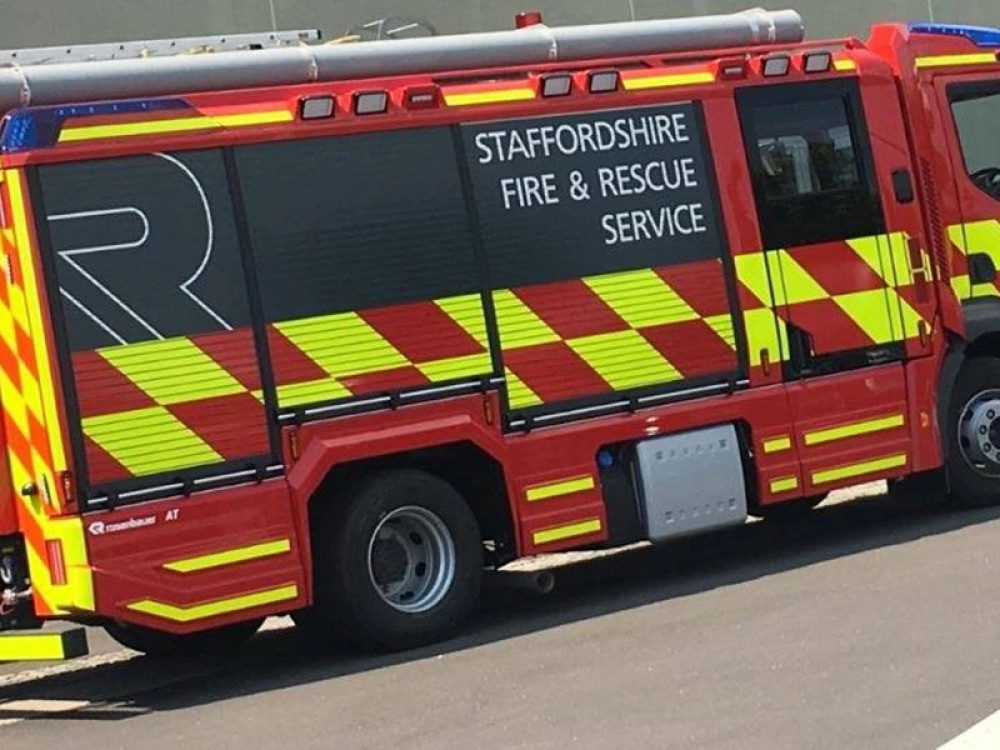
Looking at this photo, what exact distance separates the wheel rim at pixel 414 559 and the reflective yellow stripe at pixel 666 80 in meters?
2.71

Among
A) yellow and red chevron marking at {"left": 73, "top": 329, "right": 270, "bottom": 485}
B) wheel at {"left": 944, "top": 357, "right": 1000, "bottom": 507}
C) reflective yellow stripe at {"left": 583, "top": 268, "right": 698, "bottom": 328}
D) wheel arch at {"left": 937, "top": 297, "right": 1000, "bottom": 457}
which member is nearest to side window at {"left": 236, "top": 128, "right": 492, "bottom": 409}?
yellow and red chevron marking at {"left": 73, "top": 329, "right": 270, "bottom": 485}

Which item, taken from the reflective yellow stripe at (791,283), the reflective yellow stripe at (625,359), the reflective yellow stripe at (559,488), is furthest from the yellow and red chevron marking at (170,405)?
the reflective yellow stripe at (791,283)

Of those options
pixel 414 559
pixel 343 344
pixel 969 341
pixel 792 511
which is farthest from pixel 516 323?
pixel 792 511

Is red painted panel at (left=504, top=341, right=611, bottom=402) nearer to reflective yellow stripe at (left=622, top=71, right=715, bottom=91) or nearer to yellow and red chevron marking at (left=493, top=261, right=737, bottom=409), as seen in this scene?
yellow and red chevron marking at (left=493, top=261, right=737, bottom=409)

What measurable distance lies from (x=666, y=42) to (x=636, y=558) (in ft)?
10.6

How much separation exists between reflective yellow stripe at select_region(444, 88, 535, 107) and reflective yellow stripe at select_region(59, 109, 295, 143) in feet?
3.11

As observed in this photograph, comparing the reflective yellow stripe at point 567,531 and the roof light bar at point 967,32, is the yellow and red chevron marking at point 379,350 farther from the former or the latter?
the roof light bar at point 967,32

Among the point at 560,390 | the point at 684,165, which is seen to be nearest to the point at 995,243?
the point at 684,165

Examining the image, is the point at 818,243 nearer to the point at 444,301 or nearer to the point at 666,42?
the point at 666,42

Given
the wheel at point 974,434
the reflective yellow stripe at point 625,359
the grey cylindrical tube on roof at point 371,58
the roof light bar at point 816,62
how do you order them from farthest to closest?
the wheel at point 974,434 < the roof light bar at point 816,62 < the reflective yellow stripe at point 625,359 < the grey cylindrical tube on roof at point 371,58

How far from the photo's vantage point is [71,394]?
9.03 m

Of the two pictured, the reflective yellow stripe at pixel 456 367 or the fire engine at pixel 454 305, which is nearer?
the fire engine at pixel 454 305

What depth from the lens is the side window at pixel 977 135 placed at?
12.4 meters

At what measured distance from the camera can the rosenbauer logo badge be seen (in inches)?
353
